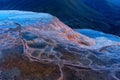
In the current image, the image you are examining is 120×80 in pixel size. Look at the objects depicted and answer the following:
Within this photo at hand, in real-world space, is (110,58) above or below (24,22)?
below

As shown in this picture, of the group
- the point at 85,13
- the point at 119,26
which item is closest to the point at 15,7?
the point at 85,13

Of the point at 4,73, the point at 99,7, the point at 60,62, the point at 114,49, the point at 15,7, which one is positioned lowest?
the point at 4,73

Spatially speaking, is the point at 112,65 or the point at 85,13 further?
the point at 85,13

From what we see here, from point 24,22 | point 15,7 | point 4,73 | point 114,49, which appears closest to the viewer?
point 4,73

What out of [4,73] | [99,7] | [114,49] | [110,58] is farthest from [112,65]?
[99,7]

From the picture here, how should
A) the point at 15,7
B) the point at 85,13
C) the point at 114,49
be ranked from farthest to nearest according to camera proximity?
1. the point at 85,13
2. the point at 15,7
3. the point at 114,49

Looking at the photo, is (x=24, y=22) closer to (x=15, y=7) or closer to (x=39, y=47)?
(x=39, y=47)

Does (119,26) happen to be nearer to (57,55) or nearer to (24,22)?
(24,22)
